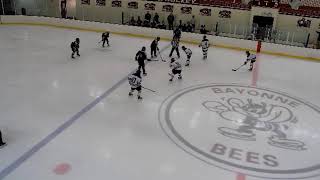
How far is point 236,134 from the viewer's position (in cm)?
684

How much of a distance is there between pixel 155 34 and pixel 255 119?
8.13 m

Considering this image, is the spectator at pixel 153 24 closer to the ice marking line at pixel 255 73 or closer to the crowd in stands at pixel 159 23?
the crowd in stands at pixel 159 23

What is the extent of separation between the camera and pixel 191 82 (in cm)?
960

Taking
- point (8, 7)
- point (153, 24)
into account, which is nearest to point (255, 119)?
point (153, 24)

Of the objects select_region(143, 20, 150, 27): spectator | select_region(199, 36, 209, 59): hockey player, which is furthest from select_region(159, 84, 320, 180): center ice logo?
select_region(143, 20, 150, 27): spectator

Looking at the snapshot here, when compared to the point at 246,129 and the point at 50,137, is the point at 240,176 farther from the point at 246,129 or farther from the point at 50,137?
the point at 50,137

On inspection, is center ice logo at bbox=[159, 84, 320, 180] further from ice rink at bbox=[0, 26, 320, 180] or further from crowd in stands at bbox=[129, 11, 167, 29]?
crowd in stands at bbox=[129, 11, 167, 29]

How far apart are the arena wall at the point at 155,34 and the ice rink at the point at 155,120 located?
1323 mm

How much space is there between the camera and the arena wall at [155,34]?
42.2 ft

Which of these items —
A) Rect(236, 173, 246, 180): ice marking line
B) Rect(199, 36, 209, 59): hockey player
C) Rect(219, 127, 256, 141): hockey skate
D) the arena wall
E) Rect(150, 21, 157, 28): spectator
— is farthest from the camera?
Rect(150, 21, 157, 28): spectator

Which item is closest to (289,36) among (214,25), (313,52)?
(313,52)

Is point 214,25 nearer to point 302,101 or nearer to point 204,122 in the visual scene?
point 302,101

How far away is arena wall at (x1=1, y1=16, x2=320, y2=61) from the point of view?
12875mm

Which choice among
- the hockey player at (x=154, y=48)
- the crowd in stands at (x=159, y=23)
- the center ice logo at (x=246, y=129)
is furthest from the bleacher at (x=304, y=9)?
the center ice logo at (x=246, y=129)
